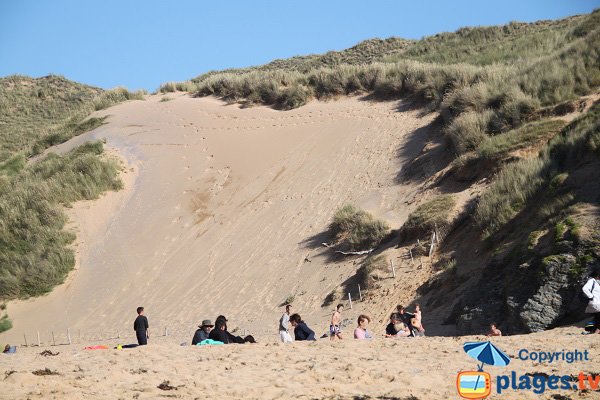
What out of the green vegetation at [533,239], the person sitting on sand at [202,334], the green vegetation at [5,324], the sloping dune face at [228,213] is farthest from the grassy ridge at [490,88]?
the green vegetation at [5,324]

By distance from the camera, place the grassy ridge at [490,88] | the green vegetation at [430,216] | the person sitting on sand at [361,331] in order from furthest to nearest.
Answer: the green vegetation at [430,216] < the grassy ridge at [490,88] < the person sitting on sand at [361,331]

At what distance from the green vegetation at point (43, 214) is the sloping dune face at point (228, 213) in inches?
19.5

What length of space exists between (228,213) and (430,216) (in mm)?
8661

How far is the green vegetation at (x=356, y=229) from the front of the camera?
19.4 metres

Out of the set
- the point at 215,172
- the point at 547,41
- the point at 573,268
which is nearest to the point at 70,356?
the point at 573,268

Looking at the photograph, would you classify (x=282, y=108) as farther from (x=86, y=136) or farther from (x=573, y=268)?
(x=573, y=268)

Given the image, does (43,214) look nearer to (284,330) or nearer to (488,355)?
(284,330)

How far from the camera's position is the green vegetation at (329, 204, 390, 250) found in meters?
19.4

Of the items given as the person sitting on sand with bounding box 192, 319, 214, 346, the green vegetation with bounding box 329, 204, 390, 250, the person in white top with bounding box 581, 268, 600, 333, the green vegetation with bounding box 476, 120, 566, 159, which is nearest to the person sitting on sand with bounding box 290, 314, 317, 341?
the person sitting on sand with bounding box 192, 319, 214, 346

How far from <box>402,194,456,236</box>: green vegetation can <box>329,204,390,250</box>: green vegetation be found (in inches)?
42.2

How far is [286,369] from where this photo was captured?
383 inches

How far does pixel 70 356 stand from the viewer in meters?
11.3

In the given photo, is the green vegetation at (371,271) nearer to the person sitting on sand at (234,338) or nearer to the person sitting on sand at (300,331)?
the person sitting on sand at (300,331)

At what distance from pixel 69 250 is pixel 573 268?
17.6 m
